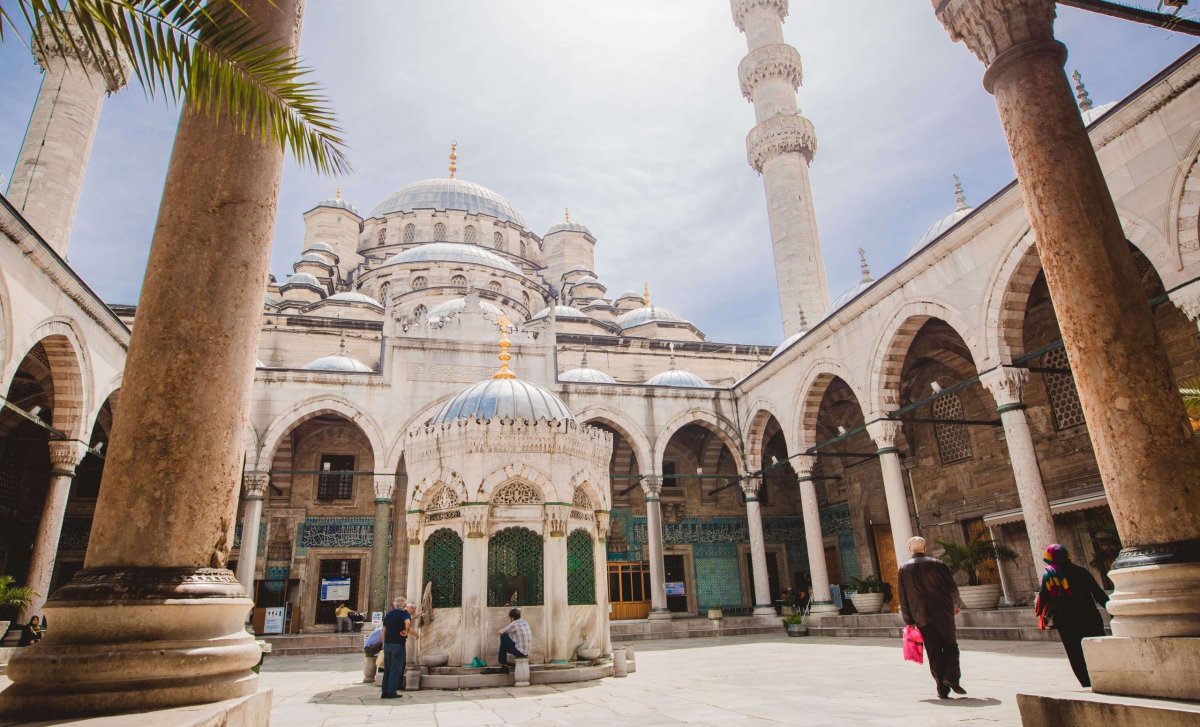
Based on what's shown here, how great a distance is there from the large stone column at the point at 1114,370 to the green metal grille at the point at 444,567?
5.38 m

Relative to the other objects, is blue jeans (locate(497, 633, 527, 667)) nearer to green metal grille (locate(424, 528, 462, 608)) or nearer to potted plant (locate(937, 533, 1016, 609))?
green metal grille (locate(424, 528, 462, 608))

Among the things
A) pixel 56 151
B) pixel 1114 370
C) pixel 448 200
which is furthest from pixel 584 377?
pixel 448 200

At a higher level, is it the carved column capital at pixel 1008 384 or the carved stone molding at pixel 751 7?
the carved stone molding at pixel 751 7

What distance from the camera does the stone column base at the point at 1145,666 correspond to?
7.24ft

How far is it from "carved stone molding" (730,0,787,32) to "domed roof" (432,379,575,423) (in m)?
20.2

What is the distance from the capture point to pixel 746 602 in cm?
1700

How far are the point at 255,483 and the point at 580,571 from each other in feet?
28.2

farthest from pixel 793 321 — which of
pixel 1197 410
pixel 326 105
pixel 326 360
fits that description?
pixel 326 105

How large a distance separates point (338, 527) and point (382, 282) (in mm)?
10704

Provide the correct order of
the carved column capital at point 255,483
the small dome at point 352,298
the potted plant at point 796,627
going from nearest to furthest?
1. the potted plant at point 796,627
2. the carved column capital at point 255,483
3. the small dome at point 352,298

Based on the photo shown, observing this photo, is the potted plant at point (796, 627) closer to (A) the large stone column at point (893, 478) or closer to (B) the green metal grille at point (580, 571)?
(A) the large stone column at point (893, 478)

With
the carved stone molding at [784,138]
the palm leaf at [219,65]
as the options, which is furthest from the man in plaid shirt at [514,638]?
the carved stone molding at [784,138]

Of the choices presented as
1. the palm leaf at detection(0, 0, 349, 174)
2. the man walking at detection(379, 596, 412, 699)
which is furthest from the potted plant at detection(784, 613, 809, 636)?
the palm leaf at detection(0, 0, 349, 174)

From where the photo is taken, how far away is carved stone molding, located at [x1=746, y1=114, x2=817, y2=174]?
21094mm
